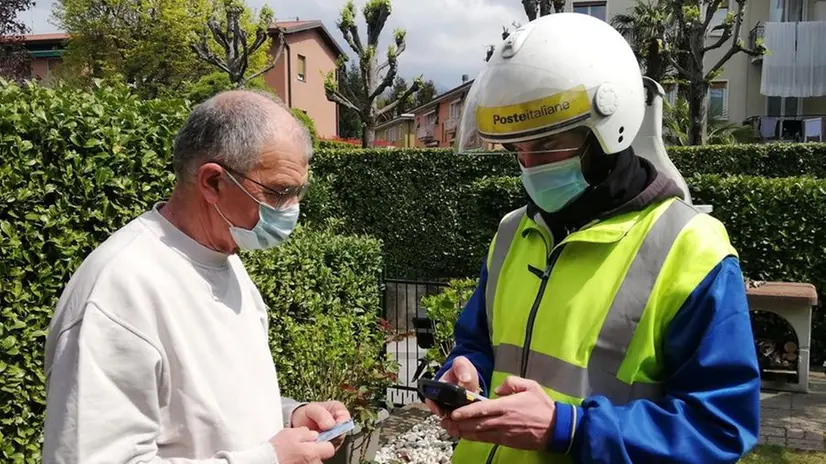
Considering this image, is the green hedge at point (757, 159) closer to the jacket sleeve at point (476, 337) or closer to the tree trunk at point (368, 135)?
the tree trunk at point (368, 135)

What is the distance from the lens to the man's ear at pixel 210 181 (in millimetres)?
1904

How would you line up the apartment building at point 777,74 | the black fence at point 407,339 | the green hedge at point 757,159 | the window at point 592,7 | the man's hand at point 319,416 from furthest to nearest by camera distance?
1. the window at point 592,7
2. the apartment building at point 777,74
3. the green hedge at point 757,159
4. the black fence at point 407,339
5. the man's hand at point 319,416

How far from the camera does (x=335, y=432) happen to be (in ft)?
6.83

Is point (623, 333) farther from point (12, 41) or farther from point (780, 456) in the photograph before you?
point (12, 41)

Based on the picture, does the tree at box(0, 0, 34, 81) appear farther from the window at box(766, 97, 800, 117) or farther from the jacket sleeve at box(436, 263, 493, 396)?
the window at box(766, 97, 800, 117)

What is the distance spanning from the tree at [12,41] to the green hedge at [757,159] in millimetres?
20015

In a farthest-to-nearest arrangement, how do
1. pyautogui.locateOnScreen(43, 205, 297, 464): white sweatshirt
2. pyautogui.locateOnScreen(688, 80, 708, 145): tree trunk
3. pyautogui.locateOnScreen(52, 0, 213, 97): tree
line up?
pyautogui.locateOnScreen(52, 0, 213, 97): tree
pyautogui.locateOnScreen(688, 80, 708, 145): tree trunk
pyautogui.locateOnScreen(43, 205, 297, 464): white sweatshirt

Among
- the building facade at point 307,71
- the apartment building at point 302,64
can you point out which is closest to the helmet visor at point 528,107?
the apartment building at point 302,64

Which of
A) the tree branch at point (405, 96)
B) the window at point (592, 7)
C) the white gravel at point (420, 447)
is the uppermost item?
the window at point (592, 7)

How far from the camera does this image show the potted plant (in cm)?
528

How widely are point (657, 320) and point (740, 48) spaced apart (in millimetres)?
19364

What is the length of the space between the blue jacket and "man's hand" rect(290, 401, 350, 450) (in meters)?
0.77

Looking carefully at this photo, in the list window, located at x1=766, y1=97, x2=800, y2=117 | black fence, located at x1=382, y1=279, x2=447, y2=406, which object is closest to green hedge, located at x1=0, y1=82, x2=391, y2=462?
black fence, located at x1=382, y1=279, x2=447, y2=406

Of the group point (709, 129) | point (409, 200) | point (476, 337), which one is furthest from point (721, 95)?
point (476, 337)
